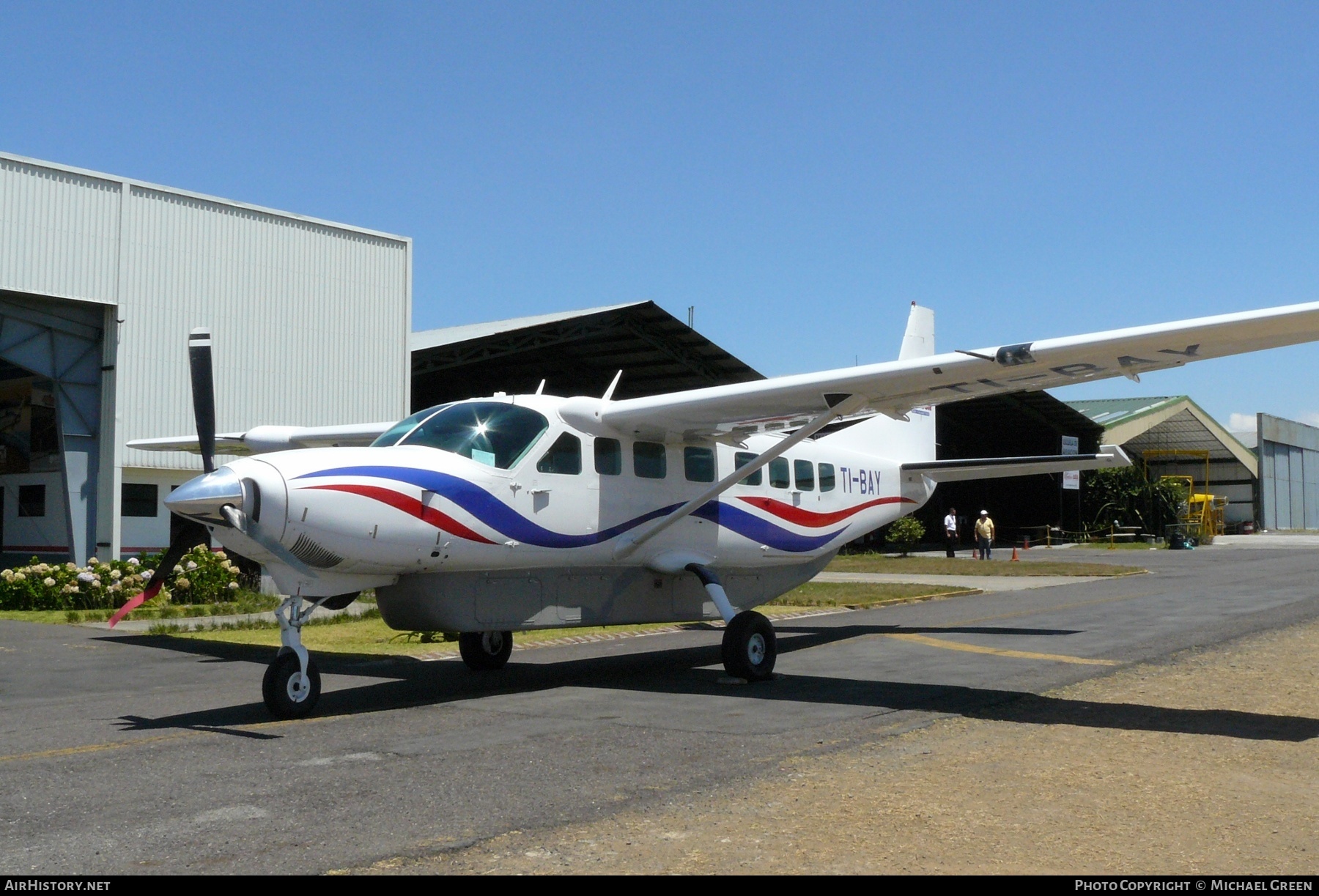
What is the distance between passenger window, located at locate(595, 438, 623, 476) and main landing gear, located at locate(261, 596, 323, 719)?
132 inches

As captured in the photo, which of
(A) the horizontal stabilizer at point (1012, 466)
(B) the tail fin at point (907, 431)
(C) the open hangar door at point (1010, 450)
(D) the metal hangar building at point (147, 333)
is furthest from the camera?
(C) the open hangar door at point (1010, 450)

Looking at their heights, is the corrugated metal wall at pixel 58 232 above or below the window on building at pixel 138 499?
above

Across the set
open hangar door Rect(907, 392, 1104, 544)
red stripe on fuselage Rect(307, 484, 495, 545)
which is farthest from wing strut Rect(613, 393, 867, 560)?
open hangar door Rect(907, 392, 1104, 544)

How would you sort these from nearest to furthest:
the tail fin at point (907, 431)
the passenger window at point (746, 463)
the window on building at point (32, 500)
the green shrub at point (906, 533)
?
the passenger window at point (746, 463), the tail fin at point (907, 431), the window on building at point (32, 500), the green shrub at point (906, 533)

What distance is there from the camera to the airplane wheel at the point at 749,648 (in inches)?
432

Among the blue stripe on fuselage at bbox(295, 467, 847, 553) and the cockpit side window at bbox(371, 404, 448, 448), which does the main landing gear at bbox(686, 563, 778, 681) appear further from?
the cockpit side window at bbox(371, 404, 448, 448)

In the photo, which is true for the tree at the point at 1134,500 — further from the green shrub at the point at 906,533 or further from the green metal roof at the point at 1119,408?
the green shrub at the point at 906,533

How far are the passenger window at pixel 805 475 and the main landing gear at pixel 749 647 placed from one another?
2.92 m

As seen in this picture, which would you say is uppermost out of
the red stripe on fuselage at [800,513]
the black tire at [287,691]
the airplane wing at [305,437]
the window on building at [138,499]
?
the airplane wing at [305,437]

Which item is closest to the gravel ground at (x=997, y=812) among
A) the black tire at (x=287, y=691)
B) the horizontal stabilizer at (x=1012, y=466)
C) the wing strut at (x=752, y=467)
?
the wing strut at (x=752, y=467)

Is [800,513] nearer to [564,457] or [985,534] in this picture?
[564,457]

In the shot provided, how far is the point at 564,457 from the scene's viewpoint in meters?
10.9
